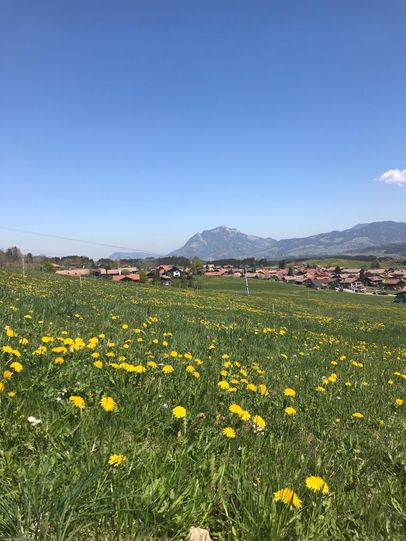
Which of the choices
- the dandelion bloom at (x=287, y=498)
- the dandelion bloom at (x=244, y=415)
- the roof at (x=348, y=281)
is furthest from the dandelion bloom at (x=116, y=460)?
the roof at (x=348, y=281)

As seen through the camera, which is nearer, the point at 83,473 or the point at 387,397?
the point at 83,473

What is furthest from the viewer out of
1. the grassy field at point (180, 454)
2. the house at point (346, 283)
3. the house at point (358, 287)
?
the house at point (346, 283)

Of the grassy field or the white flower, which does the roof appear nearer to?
the grassy field

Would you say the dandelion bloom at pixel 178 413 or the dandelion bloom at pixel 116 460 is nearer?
the dandelion bloom at pixel 116 460

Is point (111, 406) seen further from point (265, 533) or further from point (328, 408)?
point (328, 408)

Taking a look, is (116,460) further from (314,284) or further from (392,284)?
(392,284)

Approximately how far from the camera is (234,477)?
2.62m

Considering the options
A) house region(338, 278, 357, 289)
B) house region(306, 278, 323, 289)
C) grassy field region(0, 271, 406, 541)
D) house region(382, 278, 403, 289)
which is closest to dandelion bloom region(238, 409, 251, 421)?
grassy field region(0, 271, 406, 541)

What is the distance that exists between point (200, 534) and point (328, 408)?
336 cm

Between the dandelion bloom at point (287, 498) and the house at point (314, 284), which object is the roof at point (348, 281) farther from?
the dandelion bloom at point (287, 498)

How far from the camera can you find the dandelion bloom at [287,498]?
224 centimetres

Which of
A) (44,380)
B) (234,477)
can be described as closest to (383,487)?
(234,477)

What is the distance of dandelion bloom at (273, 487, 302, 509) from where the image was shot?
7.34 feet

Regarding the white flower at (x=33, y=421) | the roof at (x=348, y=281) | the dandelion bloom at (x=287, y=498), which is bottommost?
the roof at (x=348, y=281)
